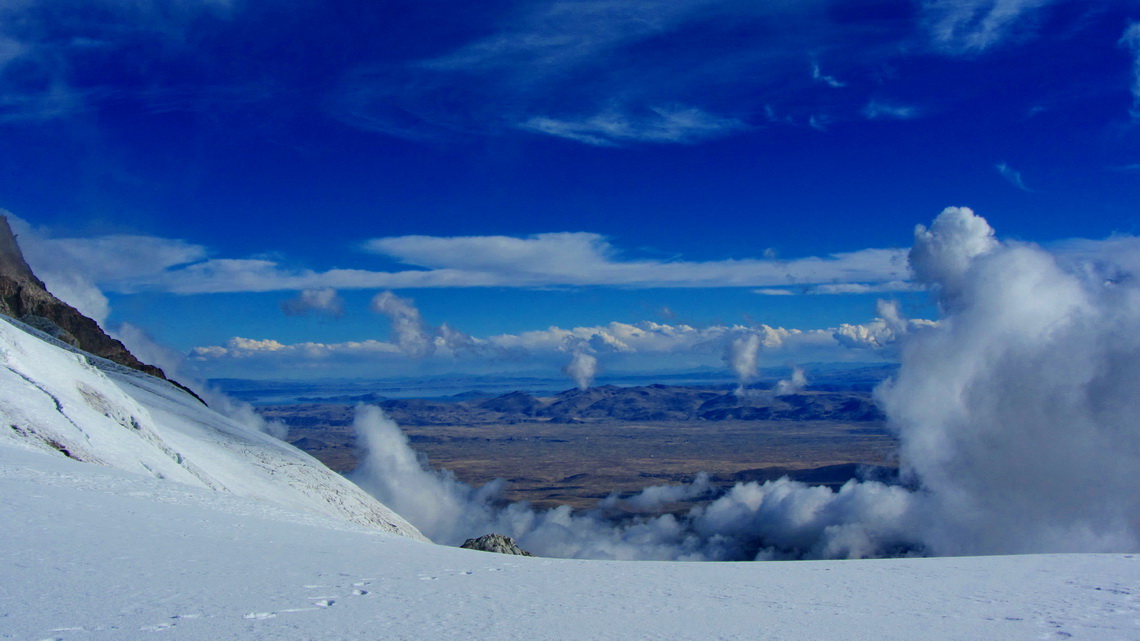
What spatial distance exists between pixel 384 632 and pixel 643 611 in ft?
13.6

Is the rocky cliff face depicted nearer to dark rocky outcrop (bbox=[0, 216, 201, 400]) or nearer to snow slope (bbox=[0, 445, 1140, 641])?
dark rocky outcrop (bbox=[0, 216, 201, 400])

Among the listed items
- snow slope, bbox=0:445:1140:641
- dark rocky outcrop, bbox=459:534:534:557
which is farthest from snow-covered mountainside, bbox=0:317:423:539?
dark rocky outcrop, bbox=459:534:534:557

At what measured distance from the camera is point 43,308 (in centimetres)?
8369

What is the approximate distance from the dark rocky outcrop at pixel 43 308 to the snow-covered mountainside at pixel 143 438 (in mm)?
46883

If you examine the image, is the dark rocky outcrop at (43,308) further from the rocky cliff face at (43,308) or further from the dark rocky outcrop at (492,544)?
the dark rocky outcrop at (492,544)

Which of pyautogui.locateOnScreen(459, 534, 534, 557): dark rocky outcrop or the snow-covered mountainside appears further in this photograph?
pyautogui.locateOnScreen(459, 534, 534, 557): dark rocky outcrop

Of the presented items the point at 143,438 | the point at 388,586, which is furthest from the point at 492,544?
the point at 388,586

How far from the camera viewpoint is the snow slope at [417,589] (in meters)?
9.36

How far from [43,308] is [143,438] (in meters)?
72.1

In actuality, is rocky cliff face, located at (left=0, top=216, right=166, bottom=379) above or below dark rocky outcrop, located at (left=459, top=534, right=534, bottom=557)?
above

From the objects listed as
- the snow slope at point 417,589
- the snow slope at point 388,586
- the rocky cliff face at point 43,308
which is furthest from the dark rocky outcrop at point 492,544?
the rocky cliff face at point 43,308

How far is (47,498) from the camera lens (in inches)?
586

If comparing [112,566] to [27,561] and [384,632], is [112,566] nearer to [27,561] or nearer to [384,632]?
[27,561]

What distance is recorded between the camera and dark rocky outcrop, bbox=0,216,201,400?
263 ft
